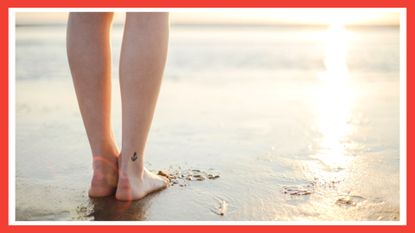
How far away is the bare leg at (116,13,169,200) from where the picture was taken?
1.43 m

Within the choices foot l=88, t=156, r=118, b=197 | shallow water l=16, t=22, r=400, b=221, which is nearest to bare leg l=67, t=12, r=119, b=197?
foot l=88, t=156, r=118, b=197

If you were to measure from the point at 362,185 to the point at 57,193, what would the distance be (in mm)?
989

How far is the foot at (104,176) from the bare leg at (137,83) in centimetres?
5

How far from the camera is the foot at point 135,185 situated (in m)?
1.49

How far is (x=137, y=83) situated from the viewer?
4.72 ft

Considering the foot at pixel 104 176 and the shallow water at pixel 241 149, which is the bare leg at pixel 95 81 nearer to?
the foot at pixel 104 176

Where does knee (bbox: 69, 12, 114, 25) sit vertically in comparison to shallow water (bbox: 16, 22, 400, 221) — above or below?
above

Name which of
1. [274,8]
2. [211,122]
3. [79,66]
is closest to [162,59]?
[79,66]

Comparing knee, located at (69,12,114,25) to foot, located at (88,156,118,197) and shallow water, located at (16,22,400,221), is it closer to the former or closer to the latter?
foot, located at (88,156,118,197)

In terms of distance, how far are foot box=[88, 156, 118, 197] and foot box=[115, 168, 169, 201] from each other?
6 centimetres

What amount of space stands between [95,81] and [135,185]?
35 cm

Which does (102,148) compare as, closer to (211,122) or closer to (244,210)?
(244,210)

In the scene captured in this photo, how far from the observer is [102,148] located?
60.7 inches

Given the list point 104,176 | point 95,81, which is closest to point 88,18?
point 95,81
